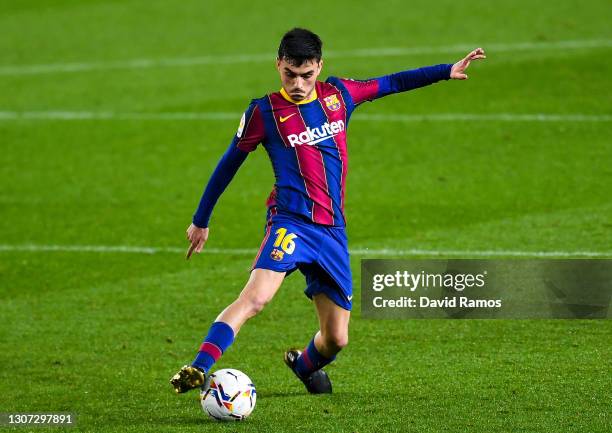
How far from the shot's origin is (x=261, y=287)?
6965mm

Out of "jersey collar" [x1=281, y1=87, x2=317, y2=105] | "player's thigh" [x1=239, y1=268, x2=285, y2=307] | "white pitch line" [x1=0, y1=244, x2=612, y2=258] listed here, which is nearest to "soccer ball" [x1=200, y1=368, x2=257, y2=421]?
"player's thigh" [x1=239, y1=268, x2=285, y2=307]

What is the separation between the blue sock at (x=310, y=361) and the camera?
7629mm

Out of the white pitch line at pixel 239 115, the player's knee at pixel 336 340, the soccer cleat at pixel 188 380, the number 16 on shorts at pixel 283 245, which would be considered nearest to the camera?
the soccer cleat at pixel 188 380

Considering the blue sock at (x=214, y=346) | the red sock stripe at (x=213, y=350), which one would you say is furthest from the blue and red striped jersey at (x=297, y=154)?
the red sock stripe at (x=213, y=350)

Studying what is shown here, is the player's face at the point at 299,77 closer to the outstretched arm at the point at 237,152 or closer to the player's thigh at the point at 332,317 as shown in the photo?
the outstretched arm at the point at 237,152

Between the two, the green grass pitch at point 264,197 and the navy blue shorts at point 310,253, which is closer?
the navy blue shorts at point 310,253

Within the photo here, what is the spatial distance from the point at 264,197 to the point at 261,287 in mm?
6557

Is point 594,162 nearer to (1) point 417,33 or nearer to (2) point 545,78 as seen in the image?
(2) point 545,78

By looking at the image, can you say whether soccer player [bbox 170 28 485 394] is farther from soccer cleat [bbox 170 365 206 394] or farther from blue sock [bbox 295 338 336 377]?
soccer cleat [bbox 170 365 206 394]

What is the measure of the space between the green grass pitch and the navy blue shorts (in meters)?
0.71

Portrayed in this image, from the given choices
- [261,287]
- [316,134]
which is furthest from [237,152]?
[261,287]

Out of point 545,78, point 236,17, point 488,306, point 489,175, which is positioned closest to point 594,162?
point 489,175

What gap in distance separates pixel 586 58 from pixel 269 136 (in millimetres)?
11099

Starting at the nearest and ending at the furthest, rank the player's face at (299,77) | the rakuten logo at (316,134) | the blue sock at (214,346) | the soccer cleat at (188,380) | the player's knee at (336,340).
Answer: the soccer cleat at (188,380) → the blue sock at (214,346) → the player's face at (299,77) → the rakuten logo at (316,134) → the player's knee at (336,340)
